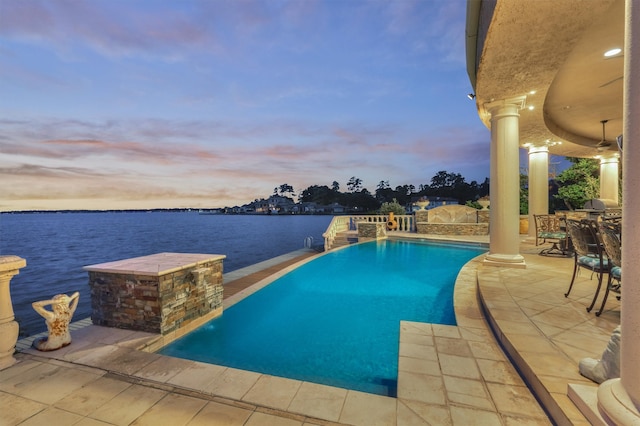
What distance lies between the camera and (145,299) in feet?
10.9

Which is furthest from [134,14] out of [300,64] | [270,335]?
[270,335]

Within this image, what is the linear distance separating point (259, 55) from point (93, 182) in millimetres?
27835

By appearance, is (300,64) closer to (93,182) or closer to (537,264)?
(537,264)

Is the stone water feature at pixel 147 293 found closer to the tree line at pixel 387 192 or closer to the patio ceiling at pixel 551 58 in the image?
the patio ceiling at pixel 551 58

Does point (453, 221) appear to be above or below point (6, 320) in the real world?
above

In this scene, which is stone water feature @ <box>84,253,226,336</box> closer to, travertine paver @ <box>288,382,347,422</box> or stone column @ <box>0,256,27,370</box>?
stone column @ <box>0,256,27,370</box>

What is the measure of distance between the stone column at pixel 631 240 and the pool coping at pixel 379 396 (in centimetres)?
65

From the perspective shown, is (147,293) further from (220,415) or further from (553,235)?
(553,235)

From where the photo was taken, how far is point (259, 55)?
11.4 metres

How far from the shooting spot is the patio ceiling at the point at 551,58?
3.15 meters

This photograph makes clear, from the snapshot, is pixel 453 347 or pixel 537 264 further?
pixel 537 264

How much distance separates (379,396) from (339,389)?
12.8 inches

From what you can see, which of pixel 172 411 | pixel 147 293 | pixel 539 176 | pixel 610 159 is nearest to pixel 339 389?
pixel 172 411

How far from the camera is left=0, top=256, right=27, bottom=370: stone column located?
2605mm
